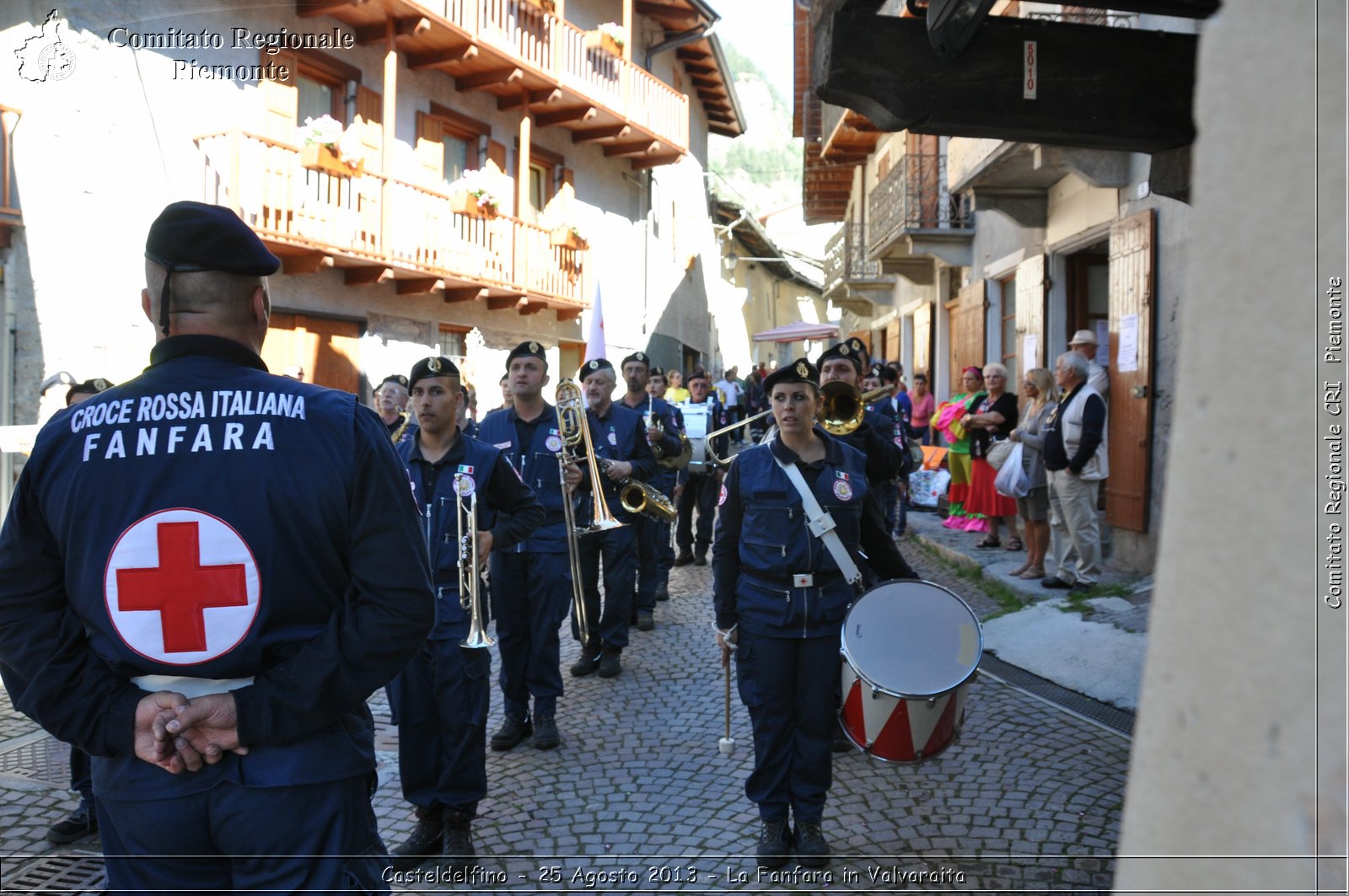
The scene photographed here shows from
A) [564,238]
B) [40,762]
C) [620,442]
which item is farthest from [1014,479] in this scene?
[564,238]

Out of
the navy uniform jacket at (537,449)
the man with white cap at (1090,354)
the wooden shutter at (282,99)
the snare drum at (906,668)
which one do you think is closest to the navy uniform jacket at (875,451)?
the navy uniform jacket at (537,449)

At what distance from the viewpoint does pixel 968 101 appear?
5.04 metres

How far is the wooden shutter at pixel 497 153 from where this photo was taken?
18.5 metres

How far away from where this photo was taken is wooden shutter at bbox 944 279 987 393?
46.0 feet

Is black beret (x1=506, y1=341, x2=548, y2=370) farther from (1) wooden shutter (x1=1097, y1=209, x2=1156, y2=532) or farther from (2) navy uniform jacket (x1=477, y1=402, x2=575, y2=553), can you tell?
(1) wooden shutter (x1=1097, y1=209, x2=1156, y2=532)

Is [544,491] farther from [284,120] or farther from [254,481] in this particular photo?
[284,120]

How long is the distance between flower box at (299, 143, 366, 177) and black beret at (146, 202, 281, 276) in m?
12.2

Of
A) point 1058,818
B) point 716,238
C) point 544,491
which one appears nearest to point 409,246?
point 544,491

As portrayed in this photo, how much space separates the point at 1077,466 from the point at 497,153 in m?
13.7

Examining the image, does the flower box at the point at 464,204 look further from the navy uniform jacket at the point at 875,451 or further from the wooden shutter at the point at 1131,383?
the navy uniform jacket at the point at 875,451

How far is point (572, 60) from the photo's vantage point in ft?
63.4

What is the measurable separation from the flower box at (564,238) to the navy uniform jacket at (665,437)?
9764mm

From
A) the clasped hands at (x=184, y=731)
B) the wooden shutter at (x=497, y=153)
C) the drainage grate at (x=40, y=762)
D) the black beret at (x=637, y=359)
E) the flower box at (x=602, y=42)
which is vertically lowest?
the drainage grate at (x=40, y=762)

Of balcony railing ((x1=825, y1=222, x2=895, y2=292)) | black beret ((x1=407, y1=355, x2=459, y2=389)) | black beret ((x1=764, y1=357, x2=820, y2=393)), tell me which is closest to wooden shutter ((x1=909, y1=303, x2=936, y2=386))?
balcony railing ((x1=825, y1=222, x2=895, y2=292))
